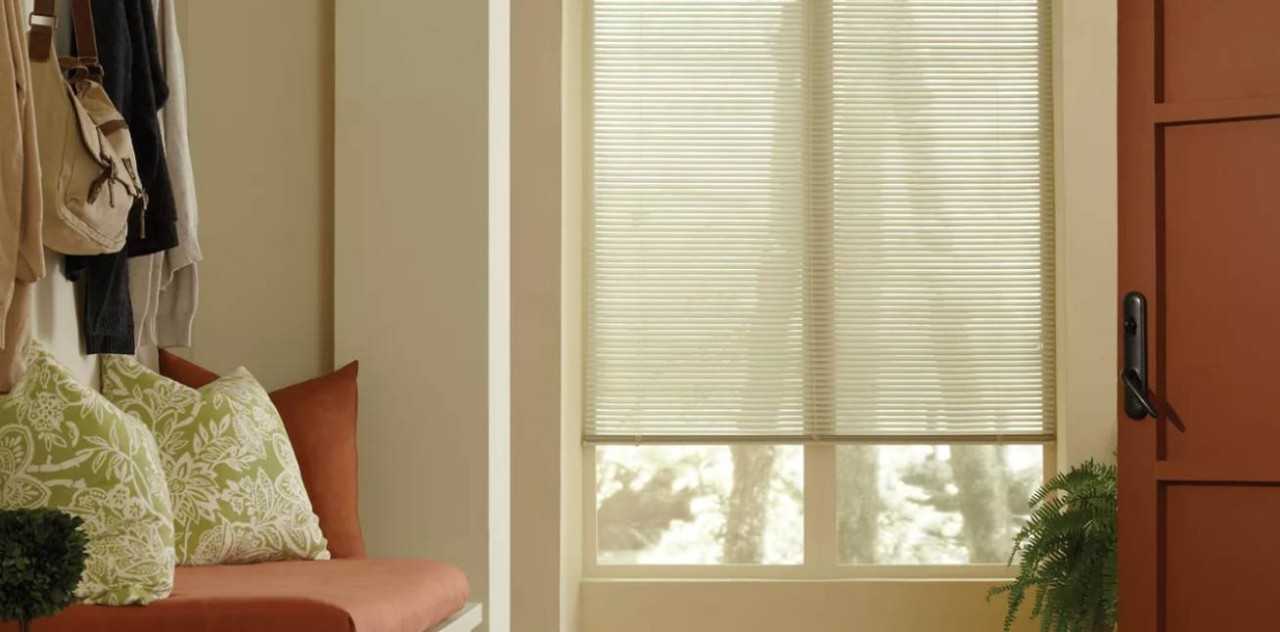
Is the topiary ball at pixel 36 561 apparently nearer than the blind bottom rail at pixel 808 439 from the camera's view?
Yes

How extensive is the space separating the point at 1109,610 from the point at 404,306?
2.17m

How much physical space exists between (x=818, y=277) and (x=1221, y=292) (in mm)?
1996

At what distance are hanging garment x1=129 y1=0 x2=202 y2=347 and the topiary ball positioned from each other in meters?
1.33

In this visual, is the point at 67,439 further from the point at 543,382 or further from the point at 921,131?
the point at 921,131

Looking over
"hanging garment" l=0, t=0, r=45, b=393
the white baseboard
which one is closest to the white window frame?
the white baseboard

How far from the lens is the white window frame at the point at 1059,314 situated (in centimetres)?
471

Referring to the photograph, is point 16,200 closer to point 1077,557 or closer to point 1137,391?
point 1137,391

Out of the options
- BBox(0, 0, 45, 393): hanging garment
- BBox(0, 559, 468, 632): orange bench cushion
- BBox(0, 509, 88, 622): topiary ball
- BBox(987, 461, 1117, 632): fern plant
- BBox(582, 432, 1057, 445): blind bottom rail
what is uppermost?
BBox(0, 0, 45, 393): hanging garment

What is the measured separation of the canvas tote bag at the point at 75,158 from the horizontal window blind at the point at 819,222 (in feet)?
8.09

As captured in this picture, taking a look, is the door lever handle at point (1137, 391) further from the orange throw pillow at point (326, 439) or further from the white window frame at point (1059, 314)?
the orange throw pillow at point (326, 439)

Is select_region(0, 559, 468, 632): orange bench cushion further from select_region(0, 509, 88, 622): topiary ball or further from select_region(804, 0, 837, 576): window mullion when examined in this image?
select_region(804, 0, 837, 576): window mullion

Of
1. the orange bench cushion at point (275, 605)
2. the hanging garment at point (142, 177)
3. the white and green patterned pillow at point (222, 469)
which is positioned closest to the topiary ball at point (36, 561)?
the orange bench cushion at point (275, 605)

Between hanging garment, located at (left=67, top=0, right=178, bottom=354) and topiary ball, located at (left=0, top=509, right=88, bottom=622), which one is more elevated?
hanging garment, located at (left=67, top=0, right=178, bottom=354)

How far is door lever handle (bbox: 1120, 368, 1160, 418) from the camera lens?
10.3 ft
